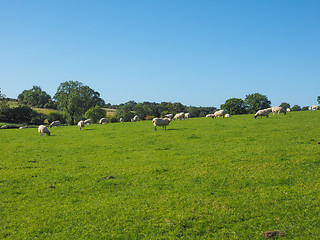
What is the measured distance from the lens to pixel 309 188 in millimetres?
10523

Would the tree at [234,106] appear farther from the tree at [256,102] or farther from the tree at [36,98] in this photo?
the tree at [36,98]

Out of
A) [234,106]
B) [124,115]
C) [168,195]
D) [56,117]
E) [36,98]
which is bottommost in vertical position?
[168,195]

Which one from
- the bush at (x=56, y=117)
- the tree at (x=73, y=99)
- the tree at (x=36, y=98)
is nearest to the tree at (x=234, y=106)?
the tree at (x=73, y=99)

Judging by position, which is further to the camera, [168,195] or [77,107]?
[77,107]

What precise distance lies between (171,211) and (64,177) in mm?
8082

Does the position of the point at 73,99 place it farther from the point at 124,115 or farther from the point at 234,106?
the point at 234,106

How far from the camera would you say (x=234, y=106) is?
341 feet

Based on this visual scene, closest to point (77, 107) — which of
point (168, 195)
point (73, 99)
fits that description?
point (73, 99)

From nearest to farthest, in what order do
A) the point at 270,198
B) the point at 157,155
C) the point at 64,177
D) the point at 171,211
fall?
the point at 171,211 → the point at 270,198 → the point at 64,177 → the point at 157,155

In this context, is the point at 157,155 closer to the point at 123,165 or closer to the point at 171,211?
the point at 123,165

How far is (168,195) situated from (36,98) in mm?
189329

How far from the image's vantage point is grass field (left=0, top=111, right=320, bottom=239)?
26.8ft

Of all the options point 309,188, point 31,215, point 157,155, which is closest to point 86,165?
point 157,155

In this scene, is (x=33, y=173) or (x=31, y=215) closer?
(x=31, y=215)
